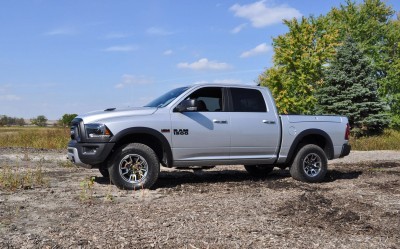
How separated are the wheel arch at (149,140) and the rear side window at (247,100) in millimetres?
1655

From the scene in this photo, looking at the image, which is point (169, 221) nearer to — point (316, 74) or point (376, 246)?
point (376, 246)

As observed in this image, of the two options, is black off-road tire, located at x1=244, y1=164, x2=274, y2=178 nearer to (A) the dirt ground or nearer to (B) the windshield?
(A) the dirt ground

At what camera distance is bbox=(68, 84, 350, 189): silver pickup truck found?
7.07m

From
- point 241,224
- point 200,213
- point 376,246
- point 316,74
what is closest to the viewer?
point 376,246

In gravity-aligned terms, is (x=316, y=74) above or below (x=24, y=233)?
above

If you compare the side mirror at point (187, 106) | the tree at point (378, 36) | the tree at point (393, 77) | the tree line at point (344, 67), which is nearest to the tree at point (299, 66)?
the tree line at point (344, 67)

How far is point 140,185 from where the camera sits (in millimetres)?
7113

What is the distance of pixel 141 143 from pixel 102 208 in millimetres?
2057

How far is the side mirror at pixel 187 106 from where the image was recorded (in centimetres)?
729

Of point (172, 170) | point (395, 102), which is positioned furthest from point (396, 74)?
point (172, 170)

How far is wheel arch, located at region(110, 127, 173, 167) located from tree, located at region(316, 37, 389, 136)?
21102mm

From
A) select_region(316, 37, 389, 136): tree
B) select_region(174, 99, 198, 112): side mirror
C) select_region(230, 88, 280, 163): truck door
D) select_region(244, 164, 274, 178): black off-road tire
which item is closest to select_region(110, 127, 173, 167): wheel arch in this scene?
select_region(174, 99, 198, 112): side mirror

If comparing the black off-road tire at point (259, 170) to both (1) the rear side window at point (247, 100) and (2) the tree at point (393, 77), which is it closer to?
(1) the rear side window at point (247, 100)

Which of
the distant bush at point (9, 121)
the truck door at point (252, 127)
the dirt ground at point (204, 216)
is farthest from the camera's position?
the distant bush at point (9, 121)
